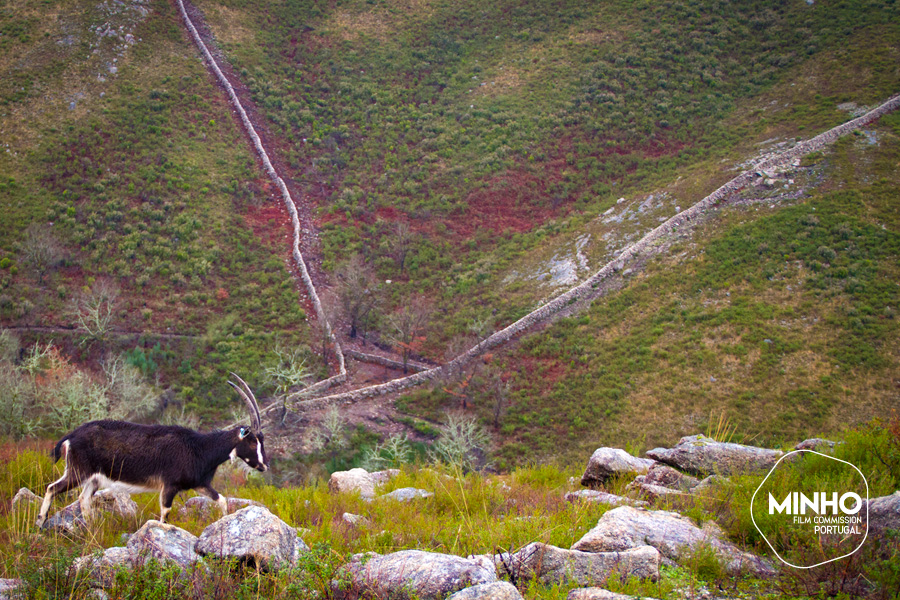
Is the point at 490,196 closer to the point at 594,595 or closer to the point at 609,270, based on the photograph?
the point at 609,270

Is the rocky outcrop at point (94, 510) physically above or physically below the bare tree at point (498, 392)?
above

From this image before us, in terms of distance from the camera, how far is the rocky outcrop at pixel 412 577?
14.5 ft

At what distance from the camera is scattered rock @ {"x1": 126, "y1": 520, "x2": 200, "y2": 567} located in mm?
4711

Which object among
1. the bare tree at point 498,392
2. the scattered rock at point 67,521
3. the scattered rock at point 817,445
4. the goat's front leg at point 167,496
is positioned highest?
the scattered rock at point 67,521

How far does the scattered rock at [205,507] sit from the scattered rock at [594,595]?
14.4 ft

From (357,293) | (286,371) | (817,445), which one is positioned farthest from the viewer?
(357,293)

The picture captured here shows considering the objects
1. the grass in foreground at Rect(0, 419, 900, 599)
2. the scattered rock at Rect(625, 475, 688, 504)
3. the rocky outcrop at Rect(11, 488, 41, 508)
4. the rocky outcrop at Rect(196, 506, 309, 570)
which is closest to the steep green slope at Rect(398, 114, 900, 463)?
the scattered rock at Rect(625, 475, 688, 504)

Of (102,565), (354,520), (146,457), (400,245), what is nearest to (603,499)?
(354,520)

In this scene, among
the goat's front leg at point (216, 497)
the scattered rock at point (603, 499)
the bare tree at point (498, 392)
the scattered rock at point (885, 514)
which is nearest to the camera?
the scattered rock at point (885, 514)

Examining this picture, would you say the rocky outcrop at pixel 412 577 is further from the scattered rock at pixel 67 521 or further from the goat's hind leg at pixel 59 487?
the goat's hind leg at pixel 59 487

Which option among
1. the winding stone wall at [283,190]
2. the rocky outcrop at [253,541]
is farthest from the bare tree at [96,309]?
the rocky outcrop at [253,541]

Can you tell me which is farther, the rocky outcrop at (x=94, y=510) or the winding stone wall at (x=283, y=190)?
the winding stone wall at (x=283, y=190)

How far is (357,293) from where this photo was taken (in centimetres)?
3450

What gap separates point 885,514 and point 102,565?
7.48 meters
